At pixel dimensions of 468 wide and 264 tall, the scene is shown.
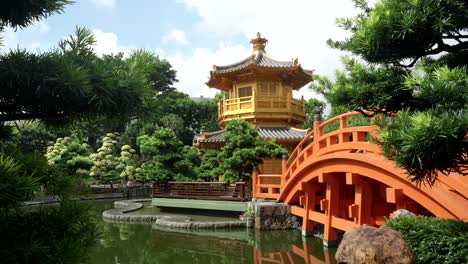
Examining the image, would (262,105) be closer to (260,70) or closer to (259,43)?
(260,70)

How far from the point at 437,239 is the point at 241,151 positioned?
32.7ft

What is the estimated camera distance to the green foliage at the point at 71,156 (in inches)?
1041

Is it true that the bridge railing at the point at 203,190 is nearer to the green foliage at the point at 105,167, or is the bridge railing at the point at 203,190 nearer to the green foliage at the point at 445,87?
the green foliage at the point at 105,167

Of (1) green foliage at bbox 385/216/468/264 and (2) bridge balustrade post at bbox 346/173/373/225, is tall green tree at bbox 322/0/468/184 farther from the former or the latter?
(2) bridge balustrade post at bbox 346/173/373/225

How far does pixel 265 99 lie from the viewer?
18656 mm

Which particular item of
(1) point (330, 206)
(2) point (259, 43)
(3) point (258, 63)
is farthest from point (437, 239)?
(2) point (259, 43)

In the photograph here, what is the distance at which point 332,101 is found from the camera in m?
4.95

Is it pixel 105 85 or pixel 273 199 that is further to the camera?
pixel 273 199

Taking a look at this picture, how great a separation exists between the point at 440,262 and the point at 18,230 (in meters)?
4.42

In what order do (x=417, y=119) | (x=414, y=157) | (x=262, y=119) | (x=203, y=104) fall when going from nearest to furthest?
(x=417, y=119) < (x=414, y=157) < (x=262, y=119) < (x=203, y=104)

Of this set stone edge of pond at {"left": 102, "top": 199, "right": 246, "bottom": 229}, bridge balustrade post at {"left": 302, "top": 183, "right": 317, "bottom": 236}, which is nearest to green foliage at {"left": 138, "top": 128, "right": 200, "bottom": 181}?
stone edge of pond at {"left": 102, "top": 199, "right": 246, "bottom": 229}

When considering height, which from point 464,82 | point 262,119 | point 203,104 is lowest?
point 464,82

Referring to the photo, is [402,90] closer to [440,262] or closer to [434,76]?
[434,76]

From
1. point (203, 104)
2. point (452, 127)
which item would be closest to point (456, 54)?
point (452, 127)
